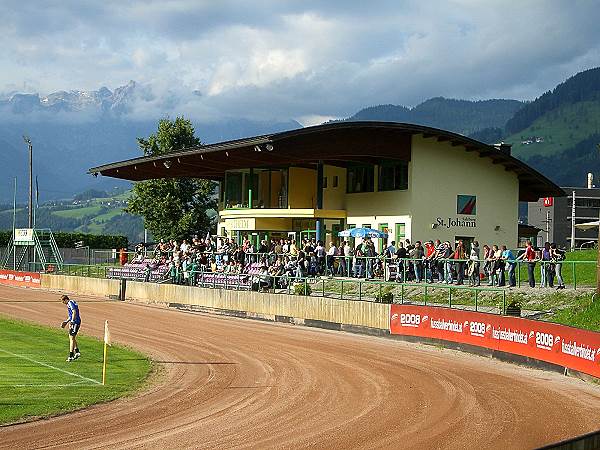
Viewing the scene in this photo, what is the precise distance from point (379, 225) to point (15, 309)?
64.2 feet

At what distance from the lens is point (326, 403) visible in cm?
1747

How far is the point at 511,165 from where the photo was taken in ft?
157

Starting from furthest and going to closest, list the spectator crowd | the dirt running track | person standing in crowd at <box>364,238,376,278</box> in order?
person standing in crowd at <box>364,238,376,278</box> → the spectator crowd → the dirt running track

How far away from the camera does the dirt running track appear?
14.2 m

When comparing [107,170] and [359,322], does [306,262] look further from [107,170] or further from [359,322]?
[107,170]

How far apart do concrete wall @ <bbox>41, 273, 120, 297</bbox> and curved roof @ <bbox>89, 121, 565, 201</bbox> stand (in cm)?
803

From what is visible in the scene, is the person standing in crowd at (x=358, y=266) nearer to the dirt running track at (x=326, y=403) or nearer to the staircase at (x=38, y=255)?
the dirt running track at (x=326, y=403)

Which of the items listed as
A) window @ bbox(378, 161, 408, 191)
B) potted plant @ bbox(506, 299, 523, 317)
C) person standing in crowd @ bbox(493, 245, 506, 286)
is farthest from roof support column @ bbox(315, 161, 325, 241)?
potted plant @ bbox(506, 299, 523, 317)

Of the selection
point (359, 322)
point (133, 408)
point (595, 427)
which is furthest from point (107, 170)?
point (595, 427)

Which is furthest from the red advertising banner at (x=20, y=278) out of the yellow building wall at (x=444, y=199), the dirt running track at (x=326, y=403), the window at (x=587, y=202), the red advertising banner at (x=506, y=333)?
the window at (x=587, y=202)

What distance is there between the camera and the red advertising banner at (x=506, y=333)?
20.0 m

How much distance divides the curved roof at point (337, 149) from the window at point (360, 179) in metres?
0.63

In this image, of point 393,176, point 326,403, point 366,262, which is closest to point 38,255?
point 393,176

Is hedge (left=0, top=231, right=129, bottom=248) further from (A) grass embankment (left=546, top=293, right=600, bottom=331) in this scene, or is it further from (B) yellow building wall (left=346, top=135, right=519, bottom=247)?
(A) grass embankment (left=546, top=293, right=600, bottom=331)
